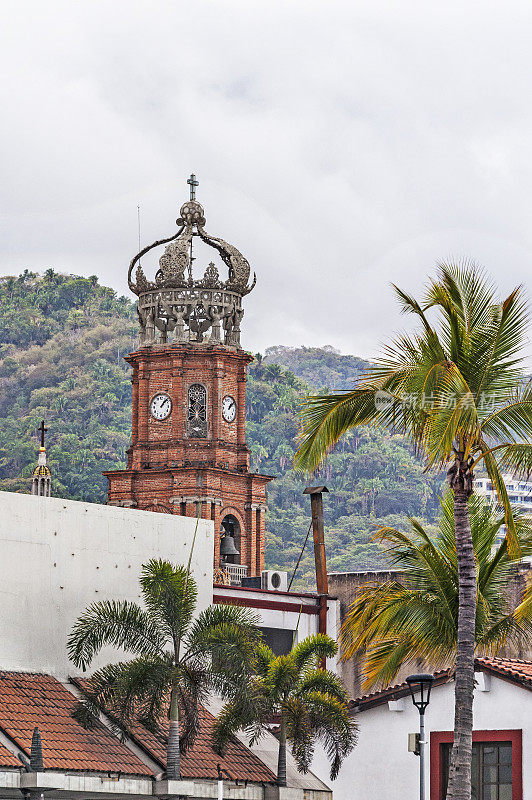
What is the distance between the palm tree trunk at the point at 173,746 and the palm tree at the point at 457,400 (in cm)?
639

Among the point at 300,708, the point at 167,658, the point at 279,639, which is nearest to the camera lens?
the point at 167,658

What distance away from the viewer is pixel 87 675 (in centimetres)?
3209

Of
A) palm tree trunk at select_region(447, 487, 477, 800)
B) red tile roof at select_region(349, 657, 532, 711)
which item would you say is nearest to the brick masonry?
red tile roof at select_region(349, 657, 532, 711)

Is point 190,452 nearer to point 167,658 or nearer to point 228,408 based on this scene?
point 228,408

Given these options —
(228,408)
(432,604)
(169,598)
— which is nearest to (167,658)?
(169,598)

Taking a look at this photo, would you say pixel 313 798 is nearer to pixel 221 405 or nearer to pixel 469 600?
pixel 469 600

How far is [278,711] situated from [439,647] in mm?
6483

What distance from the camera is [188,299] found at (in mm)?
64000

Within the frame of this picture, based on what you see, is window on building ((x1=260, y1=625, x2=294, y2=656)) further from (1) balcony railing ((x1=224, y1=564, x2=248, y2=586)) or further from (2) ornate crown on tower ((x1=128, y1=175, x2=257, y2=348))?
(2) ornate crown on tower ((x1=128, y1=175, x2=257, y2=348))

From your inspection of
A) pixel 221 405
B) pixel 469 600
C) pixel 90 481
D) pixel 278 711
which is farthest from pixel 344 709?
pixel 90 481

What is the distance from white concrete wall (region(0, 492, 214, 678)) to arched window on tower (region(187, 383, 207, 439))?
97.7 ft

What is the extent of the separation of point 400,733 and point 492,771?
219 cm

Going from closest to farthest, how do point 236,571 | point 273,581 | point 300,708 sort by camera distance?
1. point 300,708
2. point 273,581
3. point 236,571

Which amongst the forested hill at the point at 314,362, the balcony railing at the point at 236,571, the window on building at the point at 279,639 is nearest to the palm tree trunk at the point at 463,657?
the window on building at the point at 279,639
